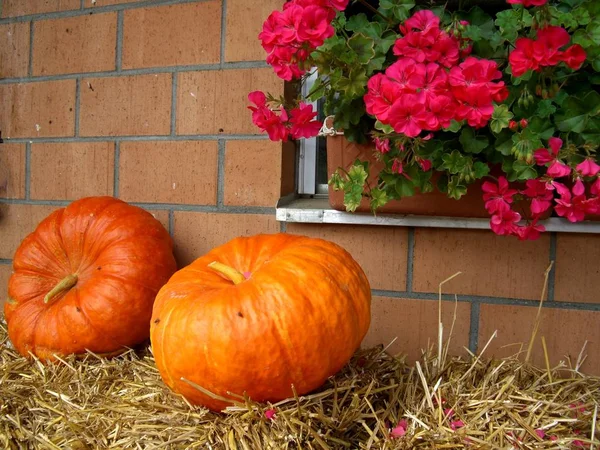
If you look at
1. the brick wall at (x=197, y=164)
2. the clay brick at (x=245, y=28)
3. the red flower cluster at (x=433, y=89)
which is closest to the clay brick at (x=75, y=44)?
the brick wall at (x=197, y=164)

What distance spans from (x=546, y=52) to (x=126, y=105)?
1420 millimetres

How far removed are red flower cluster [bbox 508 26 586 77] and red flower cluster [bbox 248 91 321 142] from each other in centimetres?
49

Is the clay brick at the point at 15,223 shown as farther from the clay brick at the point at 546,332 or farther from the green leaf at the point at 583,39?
the green leaf at the point at 583,39

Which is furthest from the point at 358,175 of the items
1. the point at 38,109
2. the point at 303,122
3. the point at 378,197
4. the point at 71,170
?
the point at 38,109

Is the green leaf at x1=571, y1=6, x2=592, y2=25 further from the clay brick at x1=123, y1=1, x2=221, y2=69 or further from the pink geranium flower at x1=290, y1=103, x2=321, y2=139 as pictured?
the clay brick at x1=123, y1=1, x2=221, y2=69

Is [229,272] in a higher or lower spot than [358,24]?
lower

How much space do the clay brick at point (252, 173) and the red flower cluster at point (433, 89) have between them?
0.68m

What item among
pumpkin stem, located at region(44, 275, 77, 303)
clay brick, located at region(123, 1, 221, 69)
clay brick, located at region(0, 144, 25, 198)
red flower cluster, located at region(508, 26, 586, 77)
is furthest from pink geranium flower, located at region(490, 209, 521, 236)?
clay brick, located at region(0, 144, 25, 198)

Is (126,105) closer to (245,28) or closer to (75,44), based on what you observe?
(75,44)

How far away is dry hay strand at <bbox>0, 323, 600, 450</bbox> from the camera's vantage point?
1.07 metres

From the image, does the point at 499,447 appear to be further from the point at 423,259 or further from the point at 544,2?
the point at 544,2

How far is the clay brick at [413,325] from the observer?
163cm

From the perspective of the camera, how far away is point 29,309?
162 cm

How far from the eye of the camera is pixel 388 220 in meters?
1.60
